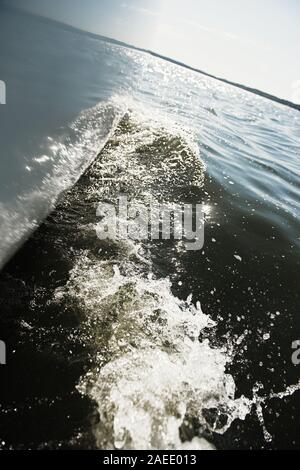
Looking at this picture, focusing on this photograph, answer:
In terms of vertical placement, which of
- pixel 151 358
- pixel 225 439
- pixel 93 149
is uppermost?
pixel 93 149

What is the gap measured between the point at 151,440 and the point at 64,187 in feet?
17.5

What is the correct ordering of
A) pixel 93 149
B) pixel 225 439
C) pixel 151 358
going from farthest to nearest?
pixel 93 149 → pixel 151 358 → pixel 225 439

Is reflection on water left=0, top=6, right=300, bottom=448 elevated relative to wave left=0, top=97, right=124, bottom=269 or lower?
lower

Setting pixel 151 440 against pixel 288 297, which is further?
pixel 288 297

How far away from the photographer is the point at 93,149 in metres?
9.15

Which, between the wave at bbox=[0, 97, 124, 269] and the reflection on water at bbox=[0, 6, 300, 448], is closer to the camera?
the reflection on water at bbox=[0, 6, 300, 448]

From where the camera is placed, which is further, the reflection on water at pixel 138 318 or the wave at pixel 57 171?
the wave at pixel 57 171

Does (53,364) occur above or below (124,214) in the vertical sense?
below

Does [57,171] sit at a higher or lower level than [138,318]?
higher

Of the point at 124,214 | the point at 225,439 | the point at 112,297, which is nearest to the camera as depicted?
→ the point at 225,439

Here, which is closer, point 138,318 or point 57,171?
point 138,318

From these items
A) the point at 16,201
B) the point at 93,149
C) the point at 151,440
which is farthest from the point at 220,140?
the point at 151,440

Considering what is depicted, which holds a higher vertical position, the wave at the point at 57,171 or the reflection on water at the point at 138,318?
the wave at the point at 57,171

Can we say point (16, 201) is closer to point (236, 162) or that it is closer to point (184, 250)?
point (184, 250)
